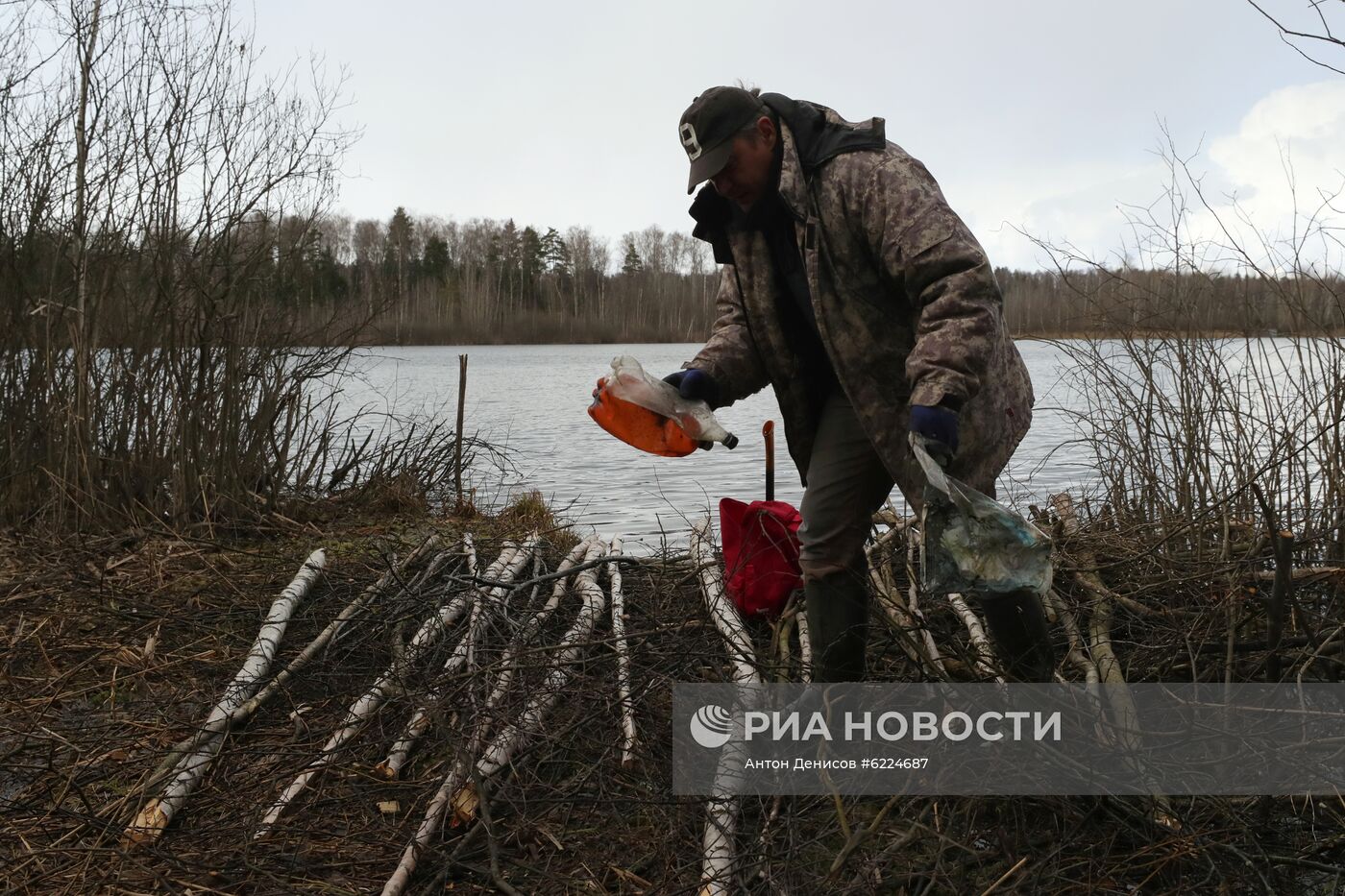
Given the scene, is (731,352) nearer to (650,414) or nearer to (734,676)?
(650,414)

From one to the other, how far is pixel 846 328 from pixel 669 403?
2.63ft

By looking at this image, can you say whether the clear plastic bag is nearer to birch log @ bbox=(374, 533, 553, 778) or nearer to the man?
the man

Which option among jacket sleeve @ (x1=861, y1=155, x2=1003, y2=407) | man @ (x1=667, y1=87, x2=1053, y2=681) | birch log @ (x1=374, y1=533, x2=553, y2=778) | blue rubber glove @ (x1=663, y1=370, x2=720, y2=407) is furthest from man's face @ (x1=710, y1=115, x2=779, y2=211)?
birch log @ (x1=374, y1=533, x2=553, y2=778)

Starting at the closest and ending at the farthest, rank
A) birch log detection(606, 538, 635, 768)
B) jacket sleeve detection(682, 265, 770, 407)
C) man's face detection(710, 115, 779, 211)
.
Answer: man's face detection(710, 115, 779, 211), birch log detection(606, 538, 635, 768), jacket sleeve detection(682, 265, 770, 407)

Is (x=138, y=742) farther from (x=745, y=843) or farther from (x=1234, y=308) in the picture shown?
(x=1234, y=308)

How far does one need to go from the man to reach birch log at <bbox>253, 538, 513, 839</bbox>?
1368 millimetres

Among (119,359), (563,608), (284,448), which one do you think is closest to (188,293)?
(119,359)

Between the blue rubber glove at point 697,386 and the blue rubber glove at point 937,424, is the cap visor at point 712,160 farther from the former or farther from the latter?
the blue rubber glove at point 937,424

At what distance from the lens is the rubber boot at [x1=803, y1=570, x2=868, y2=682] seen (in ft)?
11.5

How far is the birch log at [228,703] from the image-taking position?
325 cm

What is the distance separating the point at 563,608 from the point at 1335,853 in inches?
114

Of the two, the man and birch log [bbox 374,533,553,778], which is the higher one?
the man

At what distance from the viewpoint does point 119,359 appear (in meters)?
7.14

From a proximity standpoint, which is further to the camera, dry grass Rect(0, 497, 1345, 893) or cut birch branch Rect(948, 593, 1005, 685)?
cut birch branch Rect(948, 593, 1005, 685)
